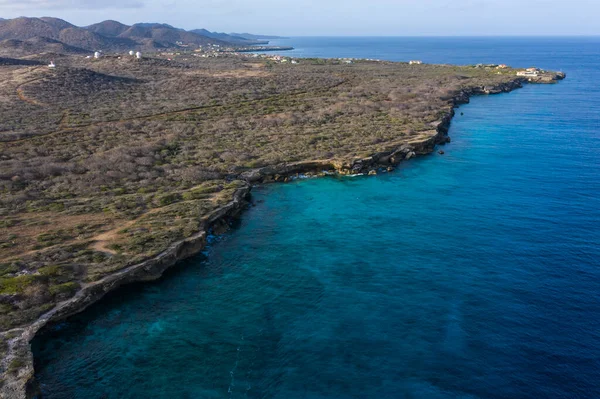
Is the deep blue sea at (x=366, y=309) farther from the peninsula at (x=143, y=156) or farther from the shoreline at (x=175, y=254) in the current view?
the peninsula at (x=143, y=156)

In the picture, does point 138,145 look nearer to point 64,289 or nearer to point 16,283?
point 16,283

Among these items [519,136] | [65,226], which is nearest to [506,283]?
[65,226]

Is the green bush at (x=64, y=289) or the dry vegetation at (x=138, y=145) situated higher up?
the dry vegetation at (x=138, y=145)

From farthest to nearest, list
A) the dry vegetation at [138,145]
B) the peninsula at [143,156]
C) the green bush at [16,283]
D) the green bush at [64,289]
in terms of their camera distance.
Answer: the dry vegetation at [138,145] → the peninsula at [143,156] → the green bush at [64,289] → the green bush at [16,283]

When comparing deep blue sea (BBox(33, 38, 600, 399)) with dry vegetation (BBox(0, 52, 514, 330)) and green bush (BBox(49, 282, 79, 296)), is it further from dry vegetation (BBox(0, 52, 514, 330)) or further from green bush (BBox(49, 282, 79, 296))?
dry vegetation (BBox(0, 52, 514, 330))

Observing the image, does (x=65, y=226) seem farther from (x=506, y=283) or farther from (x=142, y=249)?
(x=506, y=283)

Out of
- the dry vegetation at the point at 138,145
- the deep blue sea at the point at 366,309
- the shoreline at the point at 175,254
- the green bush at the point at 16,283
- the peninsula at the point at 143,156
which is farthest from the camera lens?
the dry vegetation at the point at 138,145

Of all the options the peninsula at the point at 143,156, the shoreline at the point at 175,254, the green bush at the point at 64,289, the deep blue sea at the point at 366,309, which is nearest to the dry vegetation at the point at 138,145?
the green bush at the point at 64,289
